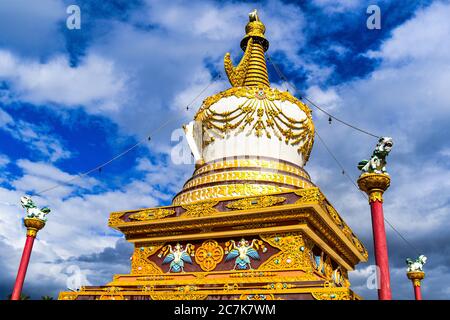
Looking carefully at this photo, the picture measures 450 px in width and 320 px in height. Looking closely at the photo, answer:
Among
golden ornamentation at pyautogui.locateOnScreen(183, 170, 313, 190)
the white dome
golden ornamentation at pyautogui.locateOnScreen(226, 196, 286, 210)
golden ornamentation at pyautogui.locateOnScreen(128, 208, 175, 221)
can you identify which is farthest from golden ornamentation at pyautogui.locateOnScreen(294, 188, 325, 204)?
golden ornamentation at pyautogui.locateOnScreen(128, 208, 175, 221)

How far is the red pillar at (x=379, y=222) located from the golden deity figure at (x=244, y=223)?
5.13 ft

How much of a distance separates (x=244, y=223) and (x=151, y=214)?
11.3ft

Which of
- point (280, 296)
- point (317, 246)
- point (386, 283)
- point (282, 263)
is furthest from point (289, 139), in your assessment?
point (386, 283)

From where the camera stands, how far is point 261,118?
17.1 metres

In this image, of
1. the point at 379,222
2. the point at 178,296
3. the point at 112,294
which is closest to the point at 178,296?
the point at 178,296

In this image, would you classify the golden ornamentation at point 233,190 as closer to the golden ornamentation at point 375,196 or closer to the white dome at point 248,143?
the white dome at point 248,143

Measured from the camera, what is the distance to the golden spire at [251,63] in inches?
776

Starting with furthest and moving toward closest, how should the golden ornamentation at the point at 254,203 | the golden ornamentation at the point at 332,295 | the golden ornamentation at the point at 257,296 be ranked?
1. the golden ornamentation at the point at 254,203
2. the golden ornamentation at the point at 257,296
3. the golden ornamentation at the point at 332,295

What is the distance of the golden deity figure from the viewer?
12.0m

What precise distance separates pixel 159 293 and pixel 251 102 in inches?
334

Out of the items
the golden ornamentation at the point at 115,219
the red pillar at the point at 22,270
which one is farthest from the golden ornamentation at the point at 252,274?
the red pillar at the point at 22,270
